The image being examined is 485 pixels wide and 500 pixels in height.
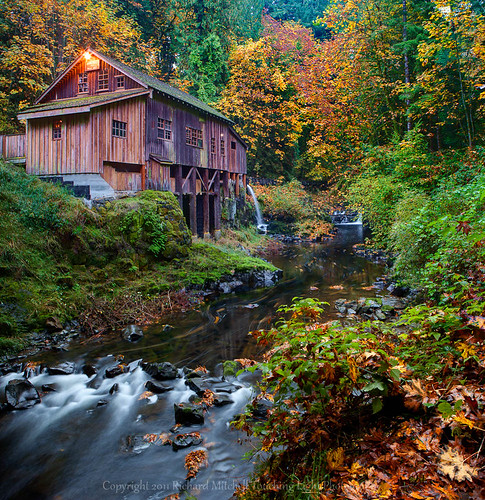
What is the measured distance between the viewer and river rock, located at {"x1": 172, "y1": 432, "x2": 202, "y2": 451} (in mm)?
5219

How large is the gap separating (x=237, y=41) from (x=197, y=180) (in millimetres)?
20552

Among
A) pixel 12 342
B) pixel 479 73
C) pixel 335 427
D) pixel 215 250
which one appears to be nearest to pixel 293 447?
pixel 335 427

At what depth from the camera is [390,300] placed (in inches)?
445

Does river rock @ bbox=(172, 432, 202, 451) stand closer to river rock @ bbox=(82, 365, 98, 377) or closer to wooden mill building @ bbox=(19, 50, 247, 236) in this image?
river rock @ bbox=(82, 365, 98, 377)

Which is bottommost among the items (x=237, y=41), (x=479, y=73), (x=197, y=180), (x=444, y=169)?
(x=444, y=169)

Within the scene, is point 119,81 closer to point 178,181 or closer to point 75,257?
point 178,181

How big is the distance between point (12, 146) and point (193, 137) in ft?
31.8

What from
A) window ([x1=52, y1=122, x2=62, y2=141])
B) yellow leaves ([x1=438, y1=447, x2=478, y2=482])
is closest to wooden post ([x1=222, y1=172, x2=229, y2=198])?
window ([x1=52, y1=122, x2=62, y2=141])

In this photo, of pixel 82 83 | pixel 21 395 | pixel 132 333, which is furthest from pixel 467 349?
pixel 82 83

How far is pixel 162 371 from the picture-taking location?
7.56m

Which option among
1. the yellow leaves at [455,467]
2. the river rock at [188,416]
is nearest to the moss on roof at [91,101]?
the river rock at [188,416]

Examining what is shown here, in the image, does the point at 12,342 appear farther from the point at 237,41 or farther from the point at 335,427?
the point at 237,41

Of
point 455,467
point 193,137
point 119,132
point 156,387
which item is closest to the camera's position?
point 455,467

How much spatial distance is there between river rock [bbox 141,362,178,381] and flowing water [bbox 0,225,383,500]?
0.14 metres
